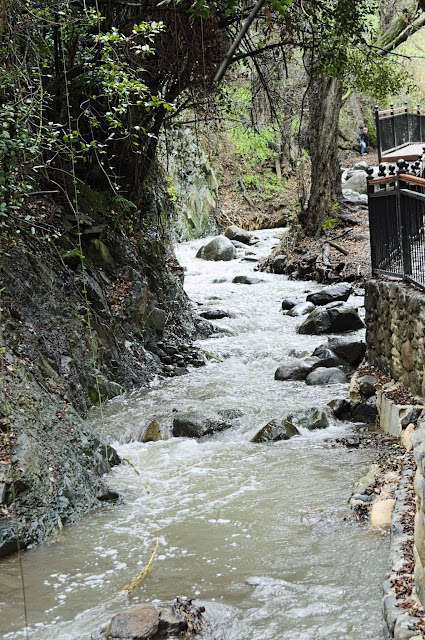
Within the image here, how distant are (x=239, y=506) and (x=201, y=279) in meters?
12.8

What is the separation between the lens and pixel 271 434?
7.08 m

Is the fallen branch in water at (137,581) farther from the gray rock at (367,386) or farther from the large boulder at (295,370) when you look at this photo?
the large boulder at (295,370)

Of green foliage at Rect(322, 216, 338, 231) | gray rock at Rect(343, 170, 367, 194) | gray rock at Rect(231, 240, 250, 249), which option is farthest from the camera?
gray rock at Rect(343, 170, 367, 194)

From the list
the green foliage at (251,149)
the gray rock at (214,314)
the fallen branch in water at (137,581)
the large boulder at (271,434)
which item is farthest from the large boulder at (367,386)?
the green foliage at (251,149)

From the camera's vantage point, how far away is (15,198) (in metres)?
6.33

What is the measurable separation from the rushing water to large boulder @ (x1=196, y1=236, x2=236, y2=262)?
39.5 feet

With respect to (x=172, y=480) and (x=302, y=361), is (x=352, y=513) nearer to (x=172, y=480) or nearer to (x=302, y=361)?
(x=172, y=480)

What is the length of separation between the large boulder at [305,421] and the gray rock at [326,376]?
5.36ft

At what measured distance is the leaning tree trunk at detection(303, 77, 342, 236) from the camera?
18.3 meters

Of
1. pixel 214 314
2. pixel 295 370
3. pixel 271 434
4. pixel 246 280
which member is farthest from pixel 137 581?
pixel 246 280

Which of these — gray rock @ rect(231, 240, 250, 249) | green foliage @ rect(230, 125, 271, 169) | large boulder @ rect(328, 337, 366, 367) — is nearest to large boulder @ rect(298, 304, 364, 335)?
large boulder @ rect(328, 337, 366, 367)

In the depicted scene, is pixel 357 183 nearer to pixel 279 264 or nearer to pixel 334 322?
pixel 279 264

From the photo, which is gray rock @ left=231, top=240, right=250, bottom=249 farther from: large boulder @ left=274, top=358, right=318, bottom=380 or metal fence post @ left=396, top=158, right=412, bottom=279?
metal fence post @ left=396, top=158, right=412, bottom=279

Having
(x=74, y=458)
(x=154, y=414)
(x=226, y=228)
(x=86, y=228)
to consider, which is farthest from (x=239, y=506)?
(x=226, y=228)
